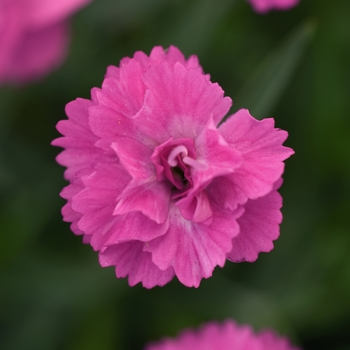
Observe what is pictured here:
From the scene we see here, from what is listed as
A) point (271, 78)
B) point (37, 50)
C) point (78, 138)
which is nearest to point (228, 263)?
point (271, 78)

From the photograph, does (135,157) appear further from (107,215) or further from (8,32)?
(8,32)

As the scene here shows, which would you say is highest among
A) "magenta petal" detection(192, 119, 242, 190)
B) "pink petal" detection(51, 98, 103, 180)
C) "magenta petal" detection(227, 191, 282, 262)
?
"pink petal" detection(51, 98, 103, 180)

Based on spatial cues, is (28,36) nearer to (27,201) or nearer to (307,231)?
(27,201)

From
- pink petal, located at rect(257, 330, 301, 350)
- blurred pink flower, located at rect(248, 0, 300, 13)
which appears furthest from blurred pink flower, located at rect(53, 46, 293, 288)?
pink petal, located at rect(257, 330, 301, 350)

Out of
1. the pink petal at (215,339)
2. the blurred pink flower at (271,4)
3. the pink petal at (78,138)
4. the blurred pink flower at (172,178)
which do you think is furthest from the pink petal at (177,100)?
the pink petal at (215,339)

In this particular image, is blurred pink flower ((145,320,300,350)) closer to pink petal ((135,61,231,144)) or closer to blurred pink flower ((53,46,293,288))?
blurred pink flower ((53,46,293,288))

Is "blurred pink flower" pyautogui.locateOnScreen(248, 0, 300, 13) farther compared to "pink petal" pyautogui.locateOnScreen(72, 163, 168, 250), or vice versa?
"blurred pink flower" pyautogui.locateOnScreen(248, 0, 300, 13)
